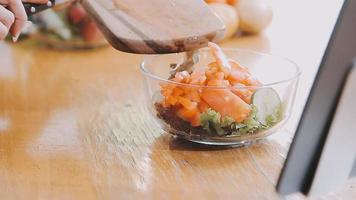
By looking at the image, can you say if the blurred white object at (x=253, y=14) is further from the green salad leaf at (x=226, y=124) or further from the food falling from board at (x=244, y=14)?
the green salad leaf at (x=226, y=124)

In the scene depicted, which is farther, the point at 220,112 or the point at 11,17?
the point at 11,17

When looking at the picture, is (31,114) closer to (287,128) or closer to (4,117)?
(4,117)

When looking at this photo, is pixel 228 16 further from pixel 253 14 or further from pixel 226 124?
pixel 226 124

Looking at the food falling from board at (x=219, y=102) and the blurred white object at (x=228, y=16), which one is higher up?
the food falling from board at (x=219, y=102)

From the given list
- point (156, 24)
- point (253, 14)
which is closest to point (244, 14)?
point (253, 14)

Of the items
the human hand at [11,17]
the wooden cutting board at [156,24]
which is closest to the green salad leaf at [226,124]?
the wooden cutting board at [156,24]

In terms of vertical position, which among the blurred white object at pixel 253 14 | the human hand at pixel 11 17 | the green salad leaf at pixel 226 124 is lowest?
the blurred white object at pixel 253 14
